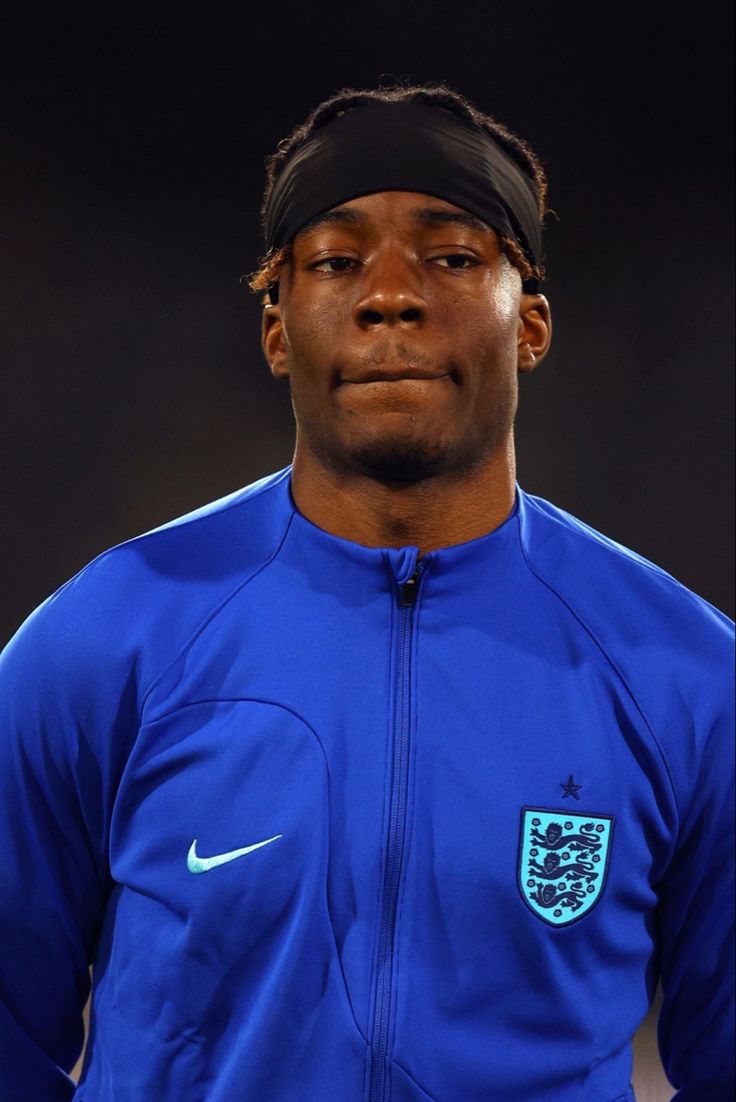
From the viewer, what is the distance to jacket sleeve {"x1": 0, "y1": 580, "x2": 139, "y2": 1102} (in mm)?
1063

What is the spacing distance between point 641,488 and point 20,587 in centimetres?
107

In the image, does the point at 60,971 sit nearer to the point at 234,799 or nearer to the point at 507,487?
the point at 234,799

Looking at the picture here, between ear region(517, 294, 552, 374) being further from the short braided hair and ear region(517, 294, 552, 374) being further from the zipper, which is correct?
the zipper

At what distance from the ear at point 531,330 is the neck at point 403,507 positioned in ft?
0.34

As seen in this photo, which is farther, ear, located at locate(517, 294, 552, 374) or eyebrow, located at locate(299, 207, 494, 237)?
ear, located at locate(517, 294, 552, 374)

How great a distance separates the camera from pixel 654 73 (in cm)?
235

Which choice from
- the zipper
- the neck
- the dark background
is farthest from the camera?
the dark background

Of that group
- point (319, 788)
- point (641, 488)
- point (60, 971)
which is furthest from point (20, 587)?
point (319, 788)

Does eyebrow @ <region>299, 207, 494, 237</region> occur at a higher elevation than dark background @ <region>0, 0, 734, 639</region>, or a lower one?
lower

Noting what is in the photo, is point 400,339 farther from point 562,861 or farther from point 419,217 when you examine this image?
point 562,861

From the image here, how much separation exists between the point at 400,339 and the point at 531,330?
0.19 m

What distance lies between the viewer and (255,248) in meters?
2.40

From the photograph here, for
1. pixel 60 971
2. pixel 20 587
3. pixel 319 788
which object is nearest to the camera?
pixel 319 788

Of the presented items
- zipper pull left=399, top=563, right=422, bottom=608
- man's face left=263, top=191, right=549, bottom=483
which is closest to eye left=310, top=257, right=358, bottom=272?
man's face left=263, top=191, right=549, bottom=483
